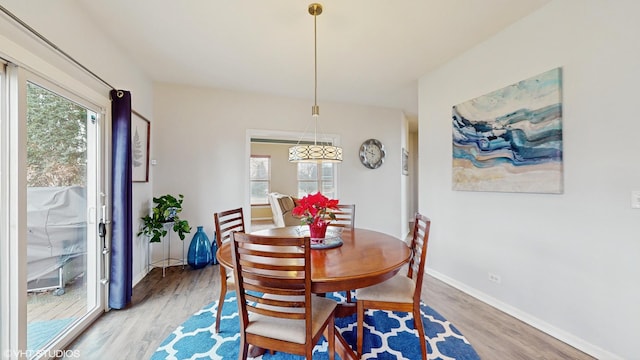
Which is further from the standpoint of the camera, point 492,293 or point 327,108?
point 327,108

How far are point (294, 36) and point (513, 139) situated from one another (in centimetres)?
222

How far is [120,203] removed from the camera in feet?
7.89

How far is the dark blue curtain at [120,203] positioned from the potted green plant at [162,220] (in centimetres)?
75

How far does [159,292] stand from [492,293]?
3.47 meters

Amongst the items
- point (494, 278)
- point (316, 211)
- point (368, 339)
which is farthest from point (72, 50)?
point (494, 278)

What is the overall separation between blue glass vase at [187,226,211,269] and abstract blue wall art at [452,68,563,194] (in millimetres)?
3358

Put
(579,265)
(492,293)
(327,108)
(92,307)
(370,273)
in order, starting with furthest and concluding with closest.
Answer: (327,108) → (492,293) → (92,307) → (579,265) → (370,273)

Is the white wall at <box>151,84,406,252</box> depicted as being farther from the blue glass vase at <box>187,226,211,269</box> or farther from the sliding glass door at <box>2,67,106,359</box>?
the sliding glass door at <box>2,67,106,359</box>

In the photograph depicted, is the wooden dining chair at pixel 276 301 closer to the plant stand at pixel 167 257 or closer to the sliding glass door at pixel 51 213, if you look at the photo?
the sliding glass door at pixel 51 213

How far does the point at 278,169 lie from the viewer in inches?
302

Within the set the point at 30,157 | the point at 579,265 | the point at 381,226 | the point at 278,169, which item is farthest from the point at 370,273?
the point at 278,169

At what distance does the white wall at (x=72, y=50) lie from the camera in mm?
1458

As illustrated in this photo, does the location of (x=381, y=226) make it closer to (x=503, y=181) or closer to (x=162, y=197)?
(x=503, y=181)

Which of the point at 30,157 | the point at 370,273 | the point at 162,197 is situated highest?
the point at 30,157
